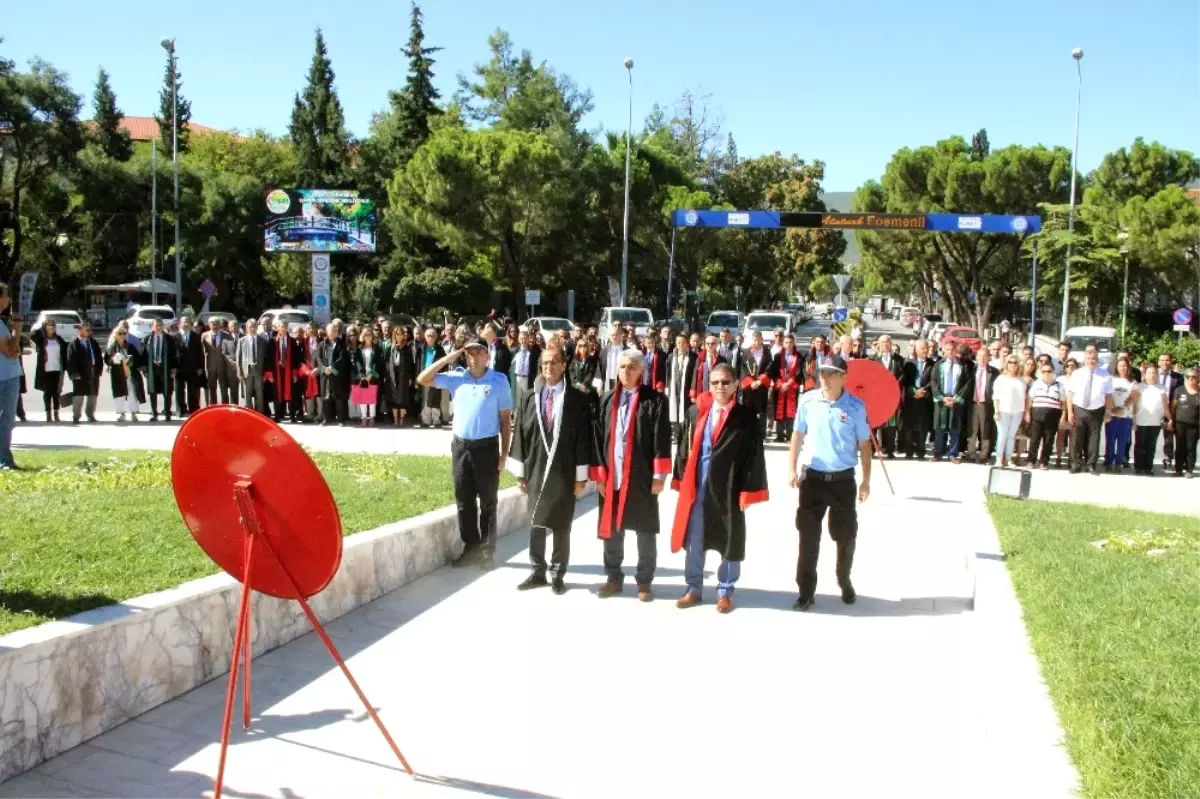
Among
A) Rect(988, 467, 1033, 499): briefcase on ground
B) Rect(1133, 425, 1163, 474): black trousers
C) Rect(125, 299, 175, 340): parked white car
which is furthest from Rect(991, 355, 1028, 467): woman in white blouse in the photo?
Rect(125, 299, 175, 340): parked white car

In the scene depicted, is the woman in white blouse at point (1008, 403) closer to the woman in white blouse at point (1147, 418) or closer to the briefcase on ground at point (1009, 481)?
the woman in white blouse at point (1147, 418)

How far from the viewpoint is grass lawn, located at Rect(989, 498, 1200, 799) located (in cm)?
437

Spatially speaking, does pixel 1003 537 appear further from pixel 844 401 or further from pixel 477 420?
pixel 477 420

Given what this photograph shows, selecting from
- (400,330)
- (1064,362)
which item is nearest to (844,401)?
(1064,362)

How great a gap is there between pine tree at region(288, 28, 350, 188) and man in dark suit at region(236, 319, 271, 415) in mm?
47595

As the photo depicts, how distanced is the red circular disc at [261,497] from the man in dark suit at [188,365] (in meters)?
14.7

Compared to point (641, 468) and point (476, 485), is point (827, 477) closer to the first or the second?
point (641, 468)

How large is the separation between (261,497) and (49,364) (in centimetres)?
1506

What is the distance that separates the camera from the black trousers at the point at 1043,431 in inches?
629

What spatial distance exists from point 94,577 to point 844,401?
4793 millimetres

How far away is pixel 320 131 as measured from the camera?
2936 inches

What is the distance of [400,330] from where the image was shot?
741 inches

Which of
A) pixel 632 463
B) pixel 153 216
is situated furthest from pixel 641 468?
pixel 153 216

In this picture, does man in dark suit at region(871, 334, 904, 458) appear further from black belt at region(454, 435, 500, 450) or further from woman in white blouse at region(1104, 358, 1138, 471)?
black belt at region(454, 435, 500, 450)
